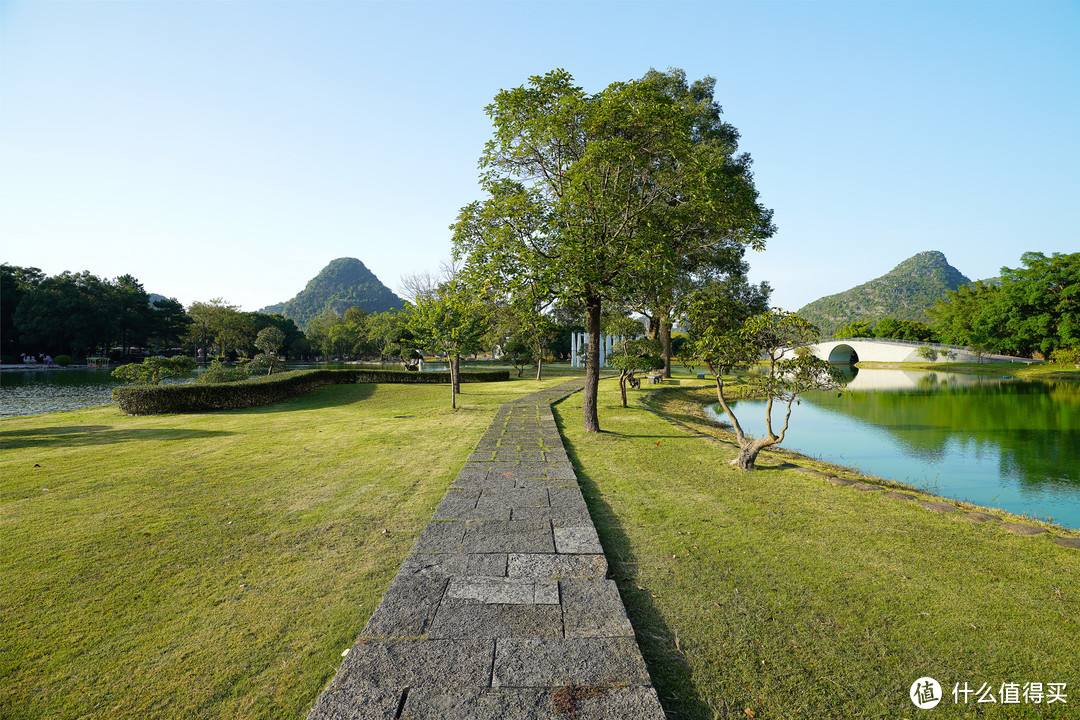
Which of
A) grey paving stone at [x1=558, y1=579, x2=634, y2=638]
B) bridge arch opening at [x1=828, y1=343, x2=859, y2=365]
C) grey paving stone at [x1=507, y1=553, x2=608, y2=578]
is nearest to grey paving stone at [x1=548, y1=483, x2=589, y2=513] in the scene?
grey paving stone at [x1=507, y1=553, x2=608, y2=578]

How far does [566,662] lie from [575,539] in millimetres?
1447

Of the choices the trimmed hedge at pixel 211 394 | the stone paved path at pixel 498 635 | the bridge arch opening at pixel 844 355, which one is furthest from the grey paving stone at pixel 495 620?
the bridge arch opening at pixel 844 355

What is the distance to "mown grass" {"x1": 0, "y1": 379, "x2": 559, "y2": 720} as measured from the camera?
6.97 ft

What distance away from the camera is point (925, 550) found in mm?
3590

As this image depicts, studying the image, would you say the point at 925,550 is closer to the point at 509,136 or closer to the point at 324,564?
the point at 324,564

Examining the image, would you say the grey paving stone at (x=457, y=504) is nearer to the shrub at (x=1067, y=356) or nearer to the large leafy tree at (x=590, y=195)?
the large leafy tree at (x=590, y=195)

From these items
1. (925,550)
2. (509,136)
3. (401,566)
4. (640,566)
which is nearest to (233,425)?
(509,136)

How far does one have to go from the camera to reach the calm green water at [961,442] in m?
6.93

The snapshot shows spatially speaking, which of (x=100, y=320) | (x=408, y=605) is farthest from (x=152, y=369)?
(x=100, y=320)

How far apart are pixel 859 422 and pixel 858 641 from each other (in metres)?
13.2

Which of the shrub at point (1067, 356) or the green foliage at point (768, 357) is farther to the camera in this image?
the shrub at point (1067, 356)

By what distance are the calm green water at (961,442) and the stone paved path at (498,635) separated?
6437mm

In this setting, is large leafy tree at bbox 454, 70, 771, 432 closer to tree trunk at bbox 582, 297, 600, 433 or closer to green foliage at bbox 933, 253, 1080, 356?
tree trunk at bbox 582, 297, 600, 433

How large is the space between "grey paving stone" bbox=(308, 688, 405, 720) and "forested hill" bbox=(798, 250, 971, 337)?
308 ft
